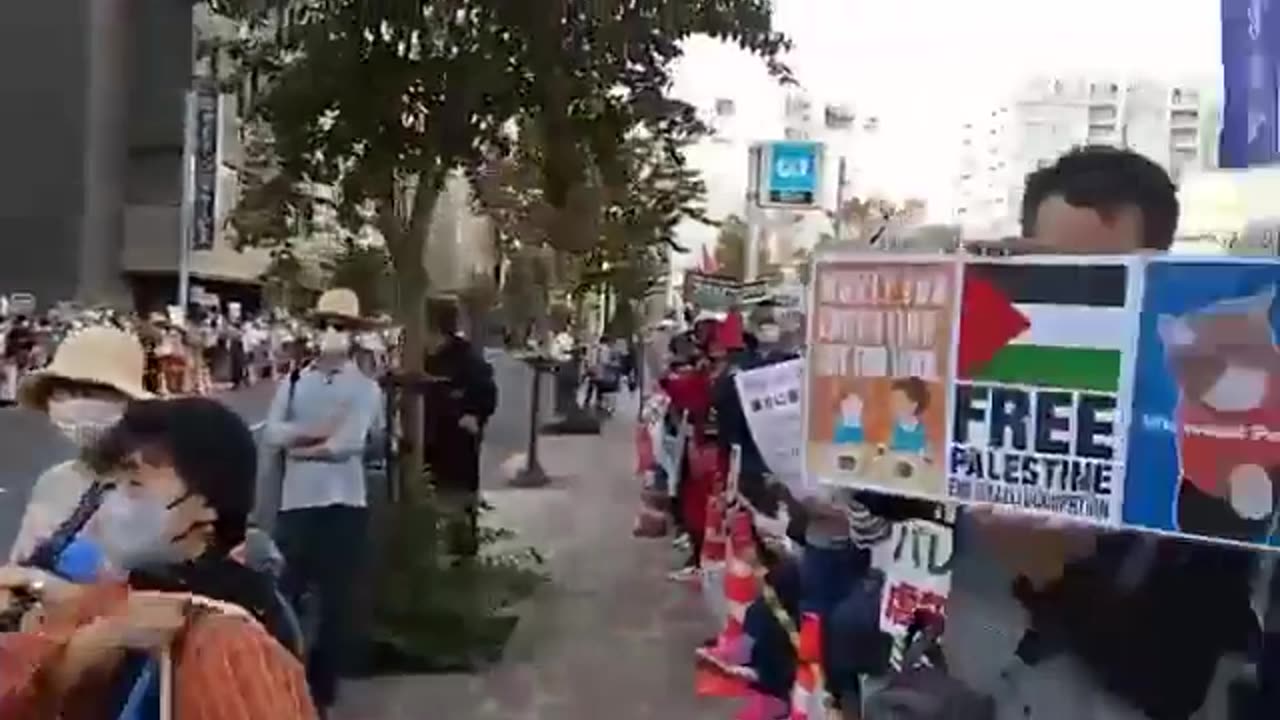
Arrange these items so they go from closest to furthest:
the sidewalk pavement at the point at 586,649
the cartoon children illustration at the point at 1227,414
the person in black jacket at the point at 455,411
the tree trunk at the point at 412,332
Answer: the cartoon children illustration at the point at 1227,414
the sidewalk pavement at the point at 586,649
the tree trunk at the point at 412,332
the person in black jacket at the point at 455,411

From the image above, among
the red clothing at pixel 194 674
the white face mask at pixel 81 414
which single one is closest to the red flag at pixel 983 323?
the red clothing at pixel 194 674

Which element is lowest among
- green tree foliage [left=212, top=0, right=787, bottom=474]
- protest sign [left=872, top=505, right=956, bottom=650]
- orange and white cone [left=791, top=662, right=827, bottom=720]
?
orange and white cone [left=791, top=662, right=827, bottom=720]

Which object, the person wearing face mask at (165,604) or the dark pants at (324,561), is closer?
the person wearing face mask at (165,604)

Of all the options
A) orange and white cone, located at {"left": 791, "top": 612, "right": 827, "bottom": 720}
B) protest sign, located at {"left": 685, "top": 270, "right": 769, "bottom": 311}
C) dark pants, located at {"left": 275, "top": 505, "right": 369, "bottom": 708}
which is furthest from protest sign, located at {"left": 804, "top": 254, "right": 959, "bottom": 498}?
protest sign, located at {"left": 685, "top": 270, "right": 769, "bottom": 311}

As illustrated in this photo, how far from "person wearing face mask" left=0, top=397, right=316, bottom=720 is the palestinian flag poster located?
4.76 ft

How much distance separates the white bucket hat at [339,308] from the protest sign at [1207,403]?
5.90m

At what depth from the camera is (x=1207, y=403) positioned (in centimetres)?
349

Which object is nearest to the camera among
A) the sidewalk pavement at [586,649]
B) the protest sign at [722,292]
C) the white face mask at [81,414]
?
the white face mask at [81,414]

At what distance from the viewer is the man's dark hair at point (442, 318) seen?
43.7 ft

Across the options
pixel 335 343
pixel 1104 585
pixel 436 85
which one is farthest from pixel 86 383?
pixel 436 85

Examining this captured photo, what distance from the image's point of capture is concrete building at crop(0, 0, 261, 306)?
52.0 meters

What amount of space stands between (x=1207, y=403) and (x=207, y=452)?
1803mm

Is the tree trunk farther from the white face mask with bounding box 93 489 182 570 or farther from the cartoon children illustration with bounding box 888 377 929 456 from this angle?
the white face mask with bounding box 93 489 182 570

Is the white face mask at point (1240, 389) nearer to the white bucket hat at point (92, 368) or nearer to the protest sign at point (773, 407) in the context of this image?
the white bucket hat at point (92, 368)
